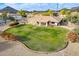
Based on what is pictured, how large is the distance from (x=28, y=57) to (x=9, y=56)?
7.1 inches

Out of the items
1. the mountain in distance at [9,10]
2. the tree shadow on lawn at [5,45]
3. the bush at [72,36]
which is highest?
the mountain in distance at [9,10]

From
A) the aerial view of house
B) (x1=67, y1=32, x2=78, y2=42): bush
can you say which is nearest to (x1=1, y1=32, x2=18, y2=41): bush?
the aerial view of house

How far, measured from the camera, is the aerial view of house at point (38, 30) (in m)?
1.60

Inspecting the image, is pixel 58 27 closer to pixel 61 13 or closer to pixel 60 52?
pixel 61 13

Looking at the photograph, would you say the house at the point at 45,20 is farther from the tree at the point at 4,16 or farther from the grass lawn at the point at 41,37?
the tree at the point at 4,16

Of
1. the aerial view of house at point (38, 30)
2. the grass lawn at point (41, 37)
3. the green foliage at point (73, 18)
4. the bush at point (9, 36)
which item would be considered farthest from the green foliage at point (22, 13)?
the green foliage at point (73, 18)

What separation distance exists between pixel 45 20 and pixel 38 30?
120 mm

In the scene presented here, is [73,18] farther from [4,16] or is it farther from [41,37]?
[4,16]

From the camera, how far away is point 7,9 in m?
1.61

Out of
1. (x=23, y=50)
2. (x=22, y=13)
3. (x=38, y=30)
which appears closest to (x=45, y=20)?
(x=38, y=30)

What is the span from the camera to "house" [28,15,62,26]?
1625 mm

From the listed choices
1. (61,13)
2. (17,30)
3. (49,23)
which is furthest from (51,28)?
(17,30)

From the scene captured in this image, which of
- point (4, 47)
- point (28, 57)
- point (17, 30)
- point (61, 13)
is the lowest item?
point (28, 57)

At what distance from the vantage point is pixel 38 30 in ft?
5.29
